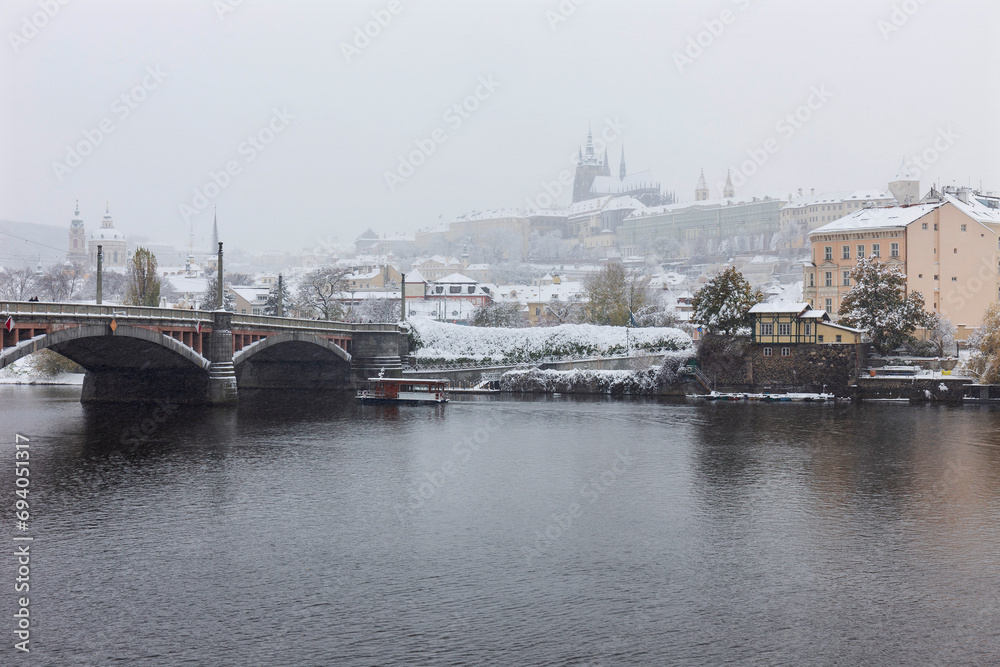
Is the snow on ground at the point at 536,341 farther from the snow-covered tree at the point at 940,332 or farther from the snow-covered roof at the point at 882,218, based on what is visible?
the snow-covered tree at the point at 940,332

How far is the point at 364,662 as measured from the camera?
18688 millimetres

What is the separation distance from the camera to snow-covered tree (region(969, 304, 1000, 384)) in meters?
61.8

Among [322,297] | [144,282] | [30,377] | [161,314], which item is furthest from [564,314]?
[161,314]

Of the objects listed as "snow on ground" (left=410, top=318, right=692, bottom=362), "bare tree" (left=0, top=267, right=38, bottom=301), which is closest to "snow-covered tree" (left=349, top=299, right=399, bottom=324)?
"snow on ground" (left=410, top=318, right=692, bottom=362)

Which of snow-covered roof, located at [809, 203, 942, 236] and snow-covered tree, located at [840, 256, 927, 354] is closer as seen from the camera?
snow-covered tree, located at [840, 256, 927, 354]

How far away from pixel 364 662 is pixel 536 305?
121 metres

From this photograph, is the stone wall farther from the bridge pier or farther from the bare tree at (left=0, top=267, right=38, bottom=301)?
the bare tree at (left=0, top=267, right=38, bottom=301)

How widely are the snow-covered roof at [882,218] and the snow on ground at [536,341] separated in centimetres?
1744

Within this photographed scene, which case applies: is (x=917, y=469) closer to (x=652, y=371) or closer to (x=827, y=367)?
(x=827, y=367)

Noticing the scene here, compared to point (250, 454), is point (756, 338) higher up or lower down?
higher up

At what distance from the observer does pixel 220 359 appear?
5850cm

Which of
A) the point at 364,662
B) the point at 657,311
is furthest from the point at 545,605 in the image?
the point at 657,311

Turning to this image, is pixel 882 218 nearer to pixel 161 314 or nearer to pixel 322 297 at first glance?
pixel 322 297

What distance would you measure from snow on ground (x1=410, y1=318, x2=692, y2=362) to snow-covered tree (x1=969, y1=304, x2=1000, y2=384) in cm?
2602
